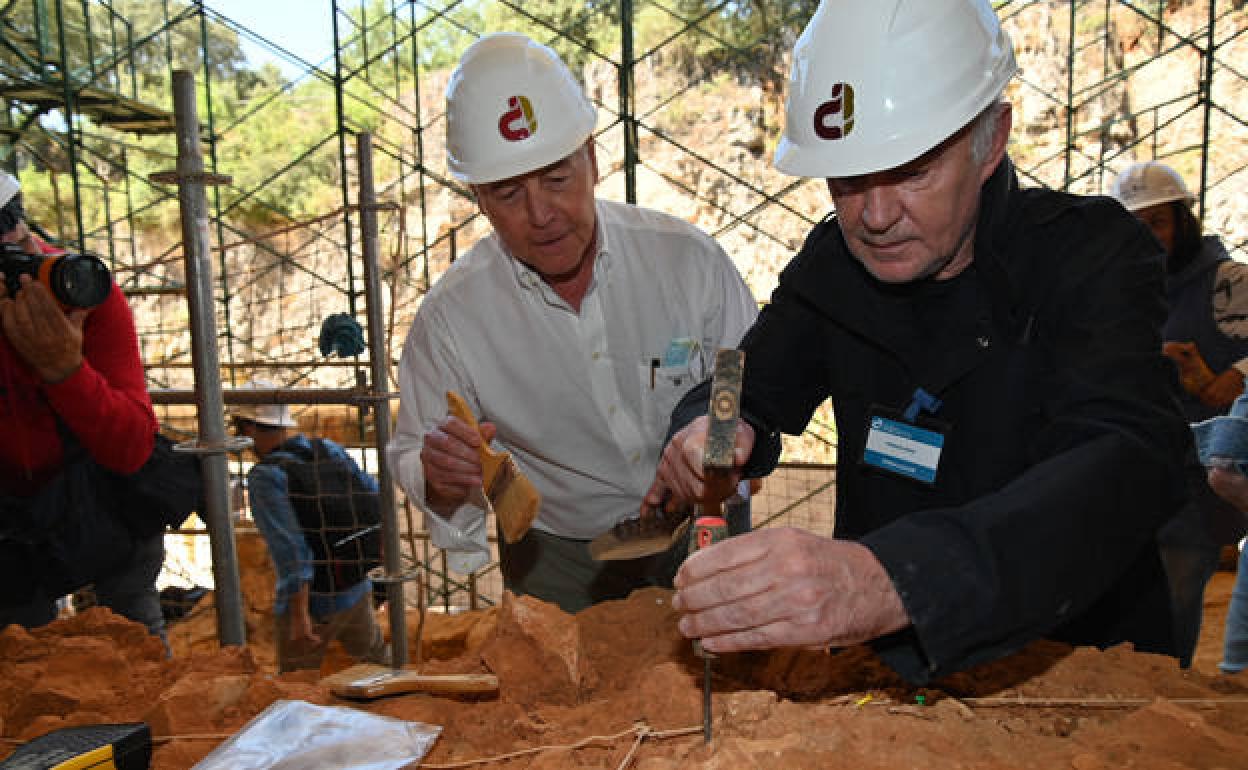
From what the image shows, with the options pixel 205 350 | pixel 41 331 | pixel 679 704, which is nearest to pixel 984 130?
pixel 679 704

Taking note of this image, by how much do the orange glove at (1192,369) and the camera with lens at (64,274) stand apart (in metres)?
3.47

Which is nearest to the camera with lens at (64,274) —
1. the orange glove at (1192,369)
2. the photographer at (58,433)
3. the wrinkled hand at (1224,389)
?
the photographer at (58,433)

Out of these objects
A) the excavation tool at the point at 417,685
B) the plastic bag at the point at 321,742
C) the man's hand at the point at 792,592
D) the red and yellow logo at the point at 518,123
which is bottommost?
the plastic bag at the point at 321,742

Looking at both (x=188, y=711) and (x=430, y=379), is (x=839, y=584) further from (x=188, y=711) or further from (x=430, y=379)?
(x=430, y=379)

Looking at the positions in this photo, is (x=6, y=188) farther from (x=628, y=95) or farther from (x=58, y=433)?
(x=628, y=95)

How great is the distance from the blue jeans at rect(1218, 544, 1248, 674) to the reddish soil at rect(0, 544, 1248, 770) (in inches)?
83.6

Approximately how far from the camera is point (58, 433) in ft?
7.32

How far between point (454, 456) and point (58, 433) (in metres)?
1.15

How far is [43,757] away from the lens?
115 cm

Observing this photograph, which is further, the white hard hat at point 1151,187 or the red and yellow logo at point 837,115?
the white hard hat at point 1151,187

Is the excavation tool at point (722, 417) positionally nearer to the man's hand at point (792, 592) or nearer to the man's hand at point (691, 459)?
the man's hand at point (792, 592)

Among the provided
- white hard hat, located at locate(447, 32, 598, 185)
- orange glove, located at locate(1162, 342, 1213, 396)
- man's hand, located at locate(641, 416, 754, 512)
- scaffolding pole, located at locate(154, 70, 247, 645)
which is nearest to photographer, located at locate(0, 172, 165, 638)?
scaffolding pole, located at locate(154, 70, 247, 645)

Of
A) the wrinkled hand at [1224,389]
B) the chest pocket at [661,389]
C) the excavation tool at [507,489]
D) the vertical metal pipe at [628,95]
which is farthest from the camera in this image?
the vertical metal pipe at [628,95]

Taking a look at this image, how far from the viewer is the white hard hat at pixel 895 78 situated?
4.12 ft
